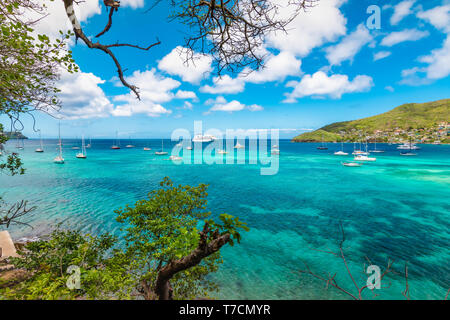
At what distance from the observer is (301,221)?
19.6 metres

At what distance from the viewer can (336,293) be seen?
33.1ft

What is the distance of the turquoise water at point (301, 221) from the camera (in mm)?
11086

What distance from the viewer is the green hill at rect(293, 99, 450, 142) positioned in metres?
149

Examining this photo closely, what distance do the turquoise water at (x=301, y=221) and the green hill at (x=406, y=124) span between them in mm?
152793

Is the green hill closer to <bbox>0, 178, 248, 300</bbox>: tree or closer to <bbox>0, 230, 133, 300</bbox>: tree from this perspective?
<bbox>0, 178, 248, 300</bbox>: tree

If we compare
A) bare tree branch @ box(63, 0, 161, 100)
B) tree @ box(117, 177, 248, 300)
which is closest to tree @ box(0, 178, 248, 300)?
tree @ box(117, 177, 248, 300)

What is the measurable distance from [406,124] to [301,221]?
203072 mm

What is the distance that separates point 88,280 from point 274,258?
11.1m

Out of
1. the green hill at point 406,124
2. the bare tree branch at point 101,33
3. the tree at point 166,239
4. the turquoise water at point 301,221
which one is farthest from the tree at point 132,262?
the green hill at point 406,124

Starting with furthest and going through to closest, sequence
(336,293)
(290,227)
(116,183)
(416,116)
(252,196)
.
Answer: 1. (416,116)
2. (116,183)
3. (252,196)
4. (290,227)
5. (336,293)

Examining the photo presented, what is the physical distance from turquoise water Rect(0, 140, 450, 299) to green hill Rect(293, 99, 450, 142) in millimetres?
152793

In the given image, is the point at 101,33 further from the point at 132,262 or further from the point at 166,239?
the point at 132,262
